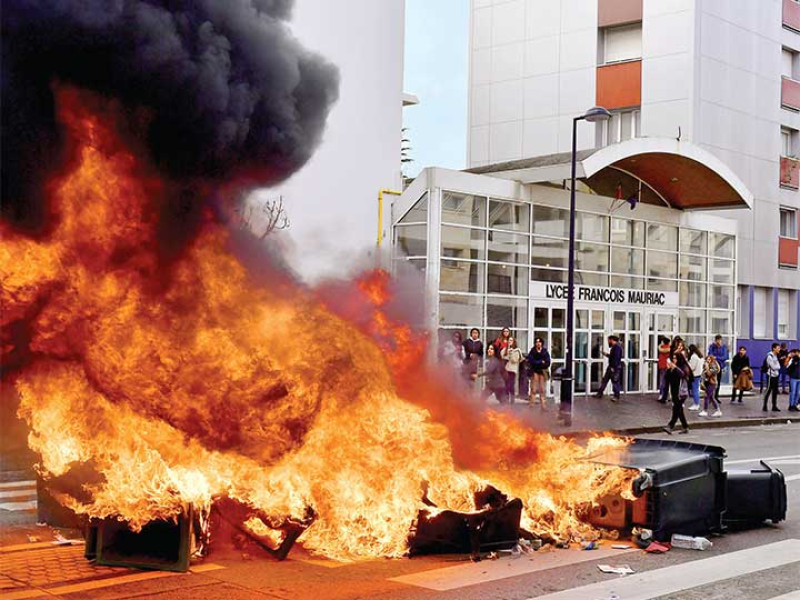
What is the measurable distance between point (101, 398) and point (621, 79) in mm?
27048

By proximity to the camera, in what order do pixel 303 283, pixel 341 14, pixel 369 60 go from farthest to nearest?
1. pixel 369 60
2. pixel 341 14
3. pixel 303 283

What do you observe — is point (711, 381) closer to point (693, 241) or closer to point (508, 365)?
point (508, 365)

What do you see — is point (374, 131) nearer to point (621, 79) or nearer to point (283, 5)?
point (283, 5)

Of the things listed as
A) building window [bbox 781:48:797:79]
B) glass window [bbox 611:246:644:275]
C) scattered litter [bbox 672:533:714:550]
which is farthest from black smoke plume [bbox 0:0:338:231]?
building window [bbox 781:48:797:79]

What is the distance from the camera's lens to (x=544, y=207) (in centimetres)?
2348

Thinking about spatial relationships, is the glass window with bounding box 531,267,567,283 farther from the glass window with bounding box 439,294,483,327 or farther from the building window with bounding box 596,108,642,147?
the building window with bounding box 596,108,642,147

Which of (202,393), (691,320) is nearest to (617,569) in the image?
(202,393)

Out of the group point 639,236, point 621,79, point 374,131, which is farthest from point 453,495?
point 621,79

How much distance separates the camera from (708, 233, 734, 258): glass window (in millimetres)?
28375

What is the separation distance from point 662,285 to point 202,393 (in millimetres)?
21974

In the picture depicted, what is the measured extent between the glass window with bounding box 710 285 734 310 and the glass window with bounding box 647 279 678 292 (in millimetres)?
1975

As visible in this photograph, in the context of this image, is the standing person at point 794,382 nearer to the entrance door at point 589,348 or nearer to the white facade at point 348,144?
the entrance door at point 589,348

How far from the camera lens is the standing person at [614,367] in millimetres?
22844

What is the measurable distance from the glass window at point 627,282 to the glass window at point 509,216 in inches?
146
